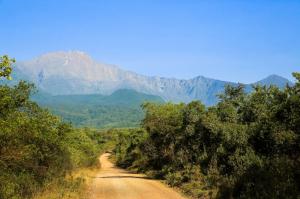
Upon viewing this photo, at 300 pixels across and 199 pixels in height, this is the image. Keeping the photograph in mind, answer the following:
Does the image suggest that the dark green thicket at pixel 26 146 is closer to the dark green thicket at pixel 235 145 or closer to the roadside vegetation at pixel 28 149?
the roadside vegetation at pixel 28 149

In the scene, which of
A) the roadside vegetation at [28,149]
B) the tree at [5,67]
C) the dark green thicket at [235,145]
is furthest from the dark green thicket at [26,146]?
the dark green thicket at [235,145]

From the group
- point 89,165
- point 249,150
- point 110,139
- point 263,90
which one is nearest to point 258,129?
point 249,150

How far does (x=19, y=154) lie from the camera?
57.1 feet

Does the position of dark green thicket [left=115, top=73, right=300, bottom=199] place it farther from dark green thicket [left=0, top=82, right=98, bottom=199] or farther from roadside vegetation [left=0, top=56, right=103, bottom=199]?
dark green thicket [left=0, top=82, right=98, bottom=199]

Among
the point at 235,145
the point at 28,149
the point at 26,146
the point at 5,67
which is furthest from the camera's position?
the point at 235,145

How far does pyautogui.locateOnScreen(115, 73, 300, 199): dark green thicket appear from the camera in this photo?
59.9 feet

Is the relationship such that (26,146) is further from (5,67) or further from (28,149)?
(5,67)

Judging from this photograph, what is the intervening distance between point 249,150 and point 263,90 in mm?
9454

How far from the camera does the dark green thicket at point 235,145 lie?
18253 mm

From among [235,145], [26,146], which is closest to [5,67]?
[26,146]

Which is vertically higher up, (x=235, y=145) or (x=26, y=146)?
(x=26, y=146)

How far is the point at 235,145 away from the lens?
24.6 metres

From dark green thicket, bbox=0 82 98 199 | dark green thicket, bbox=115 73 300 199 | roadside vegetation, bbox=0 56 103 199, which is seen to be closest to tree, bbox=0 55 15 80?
roadside vegetation, bbox=0 56 103 199

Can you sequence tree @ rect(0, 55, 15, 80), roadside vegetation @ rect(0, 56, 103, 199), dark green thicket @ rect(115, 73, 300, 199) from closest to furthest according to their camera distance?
tree @ rect(0, 55, 15, 80), roadside vegetation @ rect(0, 56, 103, 199), dark green thicket @ rect(115, 73, 300, 199)
